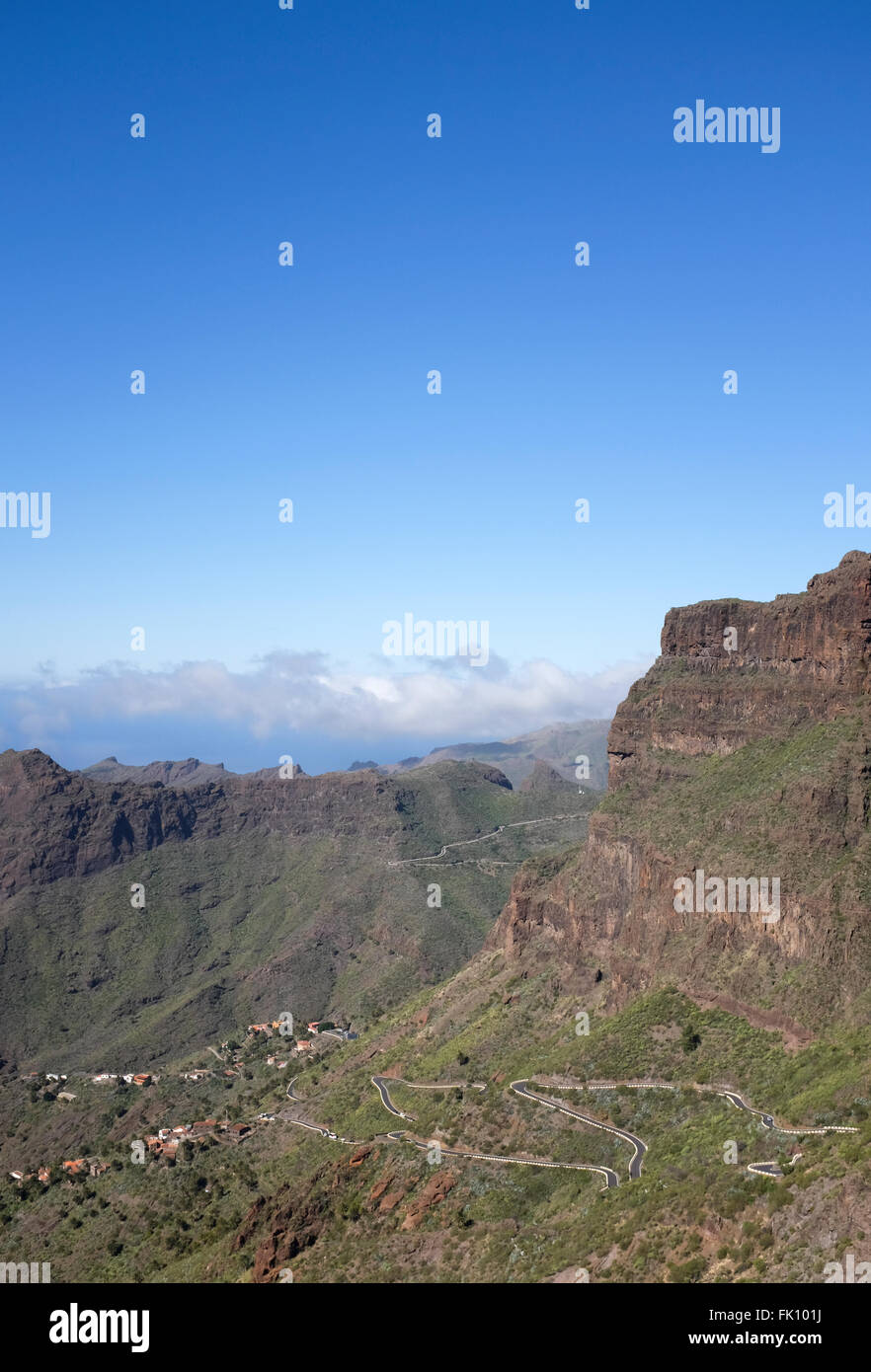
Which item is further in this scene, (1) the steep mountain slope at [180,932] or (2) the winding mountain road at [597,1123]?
(1) the steep mountain slope at [180,932]

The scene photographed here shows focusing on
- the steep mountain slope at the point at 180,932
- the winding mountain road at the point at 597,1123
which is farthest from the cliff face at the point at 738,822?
the steep mountain slope at the point at 180,932

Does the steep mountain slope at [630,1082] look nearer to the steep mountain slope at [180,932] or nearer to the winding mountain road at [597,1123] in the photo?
the winding mountain road at [597,1123]

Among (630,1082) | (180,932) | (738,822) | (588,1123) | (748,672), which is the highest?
(748,672)

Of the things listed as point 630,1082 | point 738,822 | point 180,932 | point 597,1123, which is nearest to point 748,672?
point 738,822

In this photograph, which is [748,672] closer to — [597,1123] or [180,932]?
[597,1123]

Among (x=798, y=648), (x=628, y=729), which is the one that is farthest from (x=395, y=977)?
(x=798, y=648)

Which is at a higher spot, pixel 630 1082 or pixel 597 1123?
pixel 630 1082

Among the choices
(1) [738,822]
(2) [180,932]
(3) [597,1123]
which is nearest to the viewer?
(3) [597,1123]

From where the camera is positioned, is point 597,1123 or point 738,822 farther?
point 738,822
